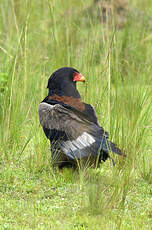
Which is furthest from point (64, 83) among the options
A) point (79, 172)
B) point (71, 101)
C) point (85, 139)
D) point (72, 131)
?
point (79, 172)

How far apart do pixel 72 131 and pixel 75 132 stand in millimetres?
28

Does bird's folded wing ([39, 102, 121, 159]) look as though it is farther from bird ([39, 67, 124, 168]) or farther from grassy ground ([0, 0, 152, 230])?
grassy ground ([0, 0, 152, 230])

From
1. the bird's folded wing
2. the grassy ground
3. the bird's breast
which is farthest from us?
the bird's breast

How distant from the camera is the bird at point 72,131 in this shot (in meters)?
3.70

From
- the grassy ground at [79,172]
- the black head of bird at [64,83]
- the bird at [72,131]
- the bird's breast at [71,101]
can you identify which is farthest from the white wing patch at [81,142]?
the black head of bird at [64,83]

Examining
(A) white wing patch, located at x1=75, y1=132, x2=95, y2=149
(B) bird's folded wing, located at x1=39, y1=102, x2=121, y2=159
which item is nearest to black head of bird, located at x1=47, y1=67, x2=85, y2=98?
(B) bird's folded wing, located at x1=39, y1=102, x2=121, y2=159

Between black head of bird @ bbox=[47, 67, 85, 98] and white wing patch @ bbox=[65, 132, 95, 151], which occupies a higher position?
black head of bird @ bbox=[47, 67, 85, 98]

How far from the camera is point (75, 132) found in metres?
3.78

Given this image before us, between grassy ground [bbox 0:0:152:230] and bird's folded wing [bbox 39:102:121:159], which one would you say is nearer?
grassy ground [bbox 0:0:152:230]

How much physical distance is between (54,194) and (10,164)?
0.62 m

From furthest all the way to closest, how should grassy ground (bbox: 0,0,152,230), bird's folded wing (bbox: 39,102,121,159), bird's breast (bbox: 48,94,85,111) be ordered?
1. bird's breast (bbox: 48,94,85,111)
2. bird's folded wing (bbox: 39,102,121,159)
3. grassy ground (bbox: 0,0,152,230)

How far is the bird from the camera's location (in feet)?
12.1

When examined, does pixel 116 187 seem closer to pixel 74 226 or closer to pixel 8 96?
pixel 74 226

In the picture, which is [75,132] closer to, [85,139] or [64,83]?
[85,139]
